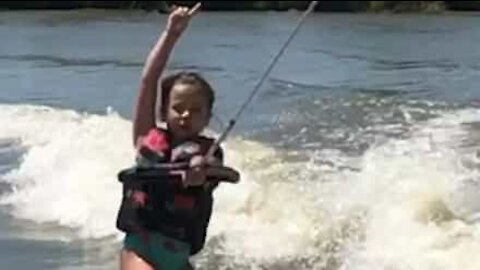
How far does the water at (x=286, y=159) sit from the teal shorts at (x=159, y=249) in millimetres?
3695

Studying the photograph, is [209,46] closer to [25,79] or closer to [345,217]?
[25,79]

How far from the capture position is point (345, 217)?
9.69 m

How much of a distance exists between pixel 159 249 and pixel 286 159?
25.8ft

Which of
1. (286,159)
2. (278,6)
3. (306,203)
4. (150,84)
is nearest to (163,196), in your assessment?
(150,84)

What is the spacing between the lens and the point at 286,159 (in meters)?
12.5

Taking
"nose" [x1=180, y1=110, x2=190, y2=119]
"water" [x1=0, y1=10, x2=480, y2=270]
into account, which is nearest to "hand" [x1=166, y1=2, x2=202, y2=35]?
"nose" [x1=180, y1=110, x2=190, y2=119]

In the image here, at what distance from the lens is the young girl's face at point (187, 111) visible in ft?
15.2

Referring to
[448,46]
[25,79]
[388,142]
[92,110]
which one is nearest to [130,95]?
[92,110]

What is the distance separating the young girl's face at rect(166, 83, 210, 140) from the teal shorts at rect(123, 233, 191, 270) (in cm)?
34

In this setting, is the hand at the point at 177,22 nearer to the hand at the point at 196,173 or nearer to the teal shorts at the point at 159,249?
the hand at the point at 196,173

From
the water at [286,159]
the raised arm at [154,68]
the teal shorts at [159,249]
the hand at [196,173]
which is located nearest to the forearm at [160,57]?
the raised arm at [154,68]

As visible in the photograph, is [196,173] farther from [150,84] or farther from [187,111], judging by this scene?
[150,84]

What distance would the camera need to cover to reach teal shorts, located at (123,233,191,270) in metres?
4.66

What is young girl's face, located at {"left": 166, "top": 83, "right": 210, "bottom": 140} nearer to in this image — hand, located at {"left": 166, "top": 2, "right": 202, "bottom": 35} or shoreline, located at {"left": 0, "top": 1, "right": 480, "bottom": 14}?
hand, located at {"left": 166, "top": 2, "right": 202, "bottom": 35}
